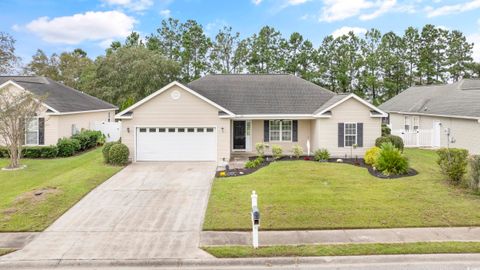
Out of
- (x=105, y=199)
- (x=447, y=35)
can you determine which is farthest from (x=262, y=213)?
(x=447, y=35)

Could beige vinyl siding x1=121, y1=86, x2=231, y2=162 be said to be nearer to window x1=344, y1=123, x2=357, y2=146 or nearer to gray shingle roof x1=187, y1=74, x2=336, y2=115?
gray shingle roof x1=187, y1=74, x2=336, y2=115

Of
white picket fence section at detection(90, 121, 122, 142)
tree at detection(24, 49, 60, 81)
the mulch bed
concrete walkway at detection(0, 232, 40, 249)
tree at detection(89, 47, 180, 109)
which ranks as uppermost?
tree at detection(24, 49, 60, 81)

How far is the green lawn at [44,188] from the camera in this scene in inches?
368

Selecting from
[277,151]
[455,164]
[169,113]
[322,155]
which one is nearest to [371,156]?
[322,155]

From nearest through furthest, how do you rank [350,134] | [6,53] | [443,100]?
1. [350,134]
2. [443,100]
3. [6,53]

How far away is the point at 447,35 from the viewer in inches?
1886

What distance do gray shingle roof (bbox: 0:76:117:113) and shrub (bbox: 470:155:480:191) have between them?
21768mm

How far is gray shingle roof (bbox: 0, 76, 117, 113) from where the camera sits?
74.0ft

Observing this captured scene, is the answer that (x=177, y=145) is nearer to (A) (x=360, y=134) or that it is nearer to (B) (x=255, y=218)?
(A) (x=360, y=134)

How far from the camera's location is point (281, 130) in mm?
20656

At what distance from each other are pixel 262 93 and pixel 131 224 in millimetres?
14522

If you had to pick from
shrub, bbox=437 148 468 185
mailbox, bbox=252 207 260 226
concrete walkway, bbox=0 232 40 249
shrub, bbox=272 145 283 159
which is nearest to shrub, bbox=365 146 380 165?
shrub, bbox=437 148 468 185

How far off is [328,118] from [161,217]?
12.2 meters

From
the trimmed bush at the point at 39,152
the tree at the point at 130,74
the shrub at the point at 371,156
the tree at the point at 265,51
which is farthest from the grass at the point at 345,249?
the tree at the point at 265,51
